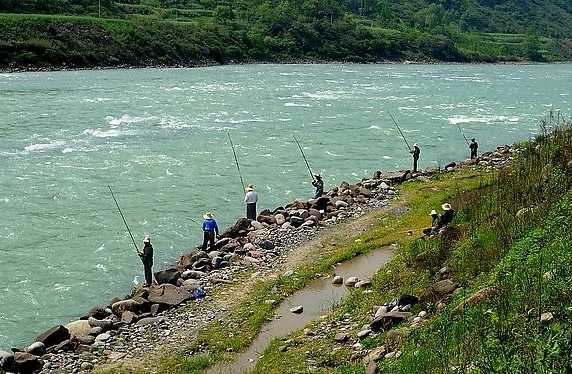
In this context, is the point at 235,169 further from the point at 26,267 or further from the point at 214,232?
the point at 26,267

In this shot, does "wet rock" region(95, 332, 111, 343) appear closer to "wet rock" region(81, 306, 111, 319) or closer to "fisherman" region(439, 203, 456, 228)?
"wet rock" region(81, 306, 111, 319)

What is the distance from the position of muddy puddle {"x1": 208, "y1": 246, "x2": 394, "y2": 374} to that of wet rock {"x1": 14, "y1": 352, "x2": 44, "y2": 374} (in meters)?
3.07

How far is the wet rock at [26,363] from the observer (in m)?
11.4

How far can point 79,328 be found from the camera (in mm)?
13023

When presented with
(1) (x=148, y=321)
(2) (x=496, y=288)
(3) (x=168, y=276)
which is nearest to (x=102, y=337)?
(1) (x=148, y=321)

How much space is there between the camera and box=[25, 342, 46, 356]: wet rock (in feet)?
40.0

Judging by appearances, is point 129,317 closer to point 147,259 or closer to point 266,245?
point 147,259

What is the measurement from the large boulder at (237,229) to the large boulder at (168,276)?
11.2 ft

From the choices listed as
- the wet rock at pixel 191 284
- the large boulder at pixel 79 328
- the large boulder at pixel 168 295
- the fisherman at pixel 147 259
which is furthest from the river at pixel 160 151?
the wet rock at pixel 191 284

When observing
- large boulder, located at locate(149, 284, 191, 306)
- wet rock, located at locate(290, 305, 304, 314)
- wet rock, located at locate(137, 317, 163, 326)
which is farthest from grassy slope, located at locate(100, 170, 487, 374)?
large boulder, located at locate(149, 284, 191, 306)

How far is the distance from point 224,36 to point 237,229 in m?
87.3

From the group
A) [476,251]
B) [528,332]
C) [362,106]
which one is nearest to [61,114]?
[362,106]

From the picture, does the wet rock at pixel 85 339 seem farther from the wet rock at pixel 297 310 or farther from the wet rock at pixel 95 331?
the wet rock at pixel 297 310

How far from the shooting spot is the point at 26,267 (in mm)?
17219
